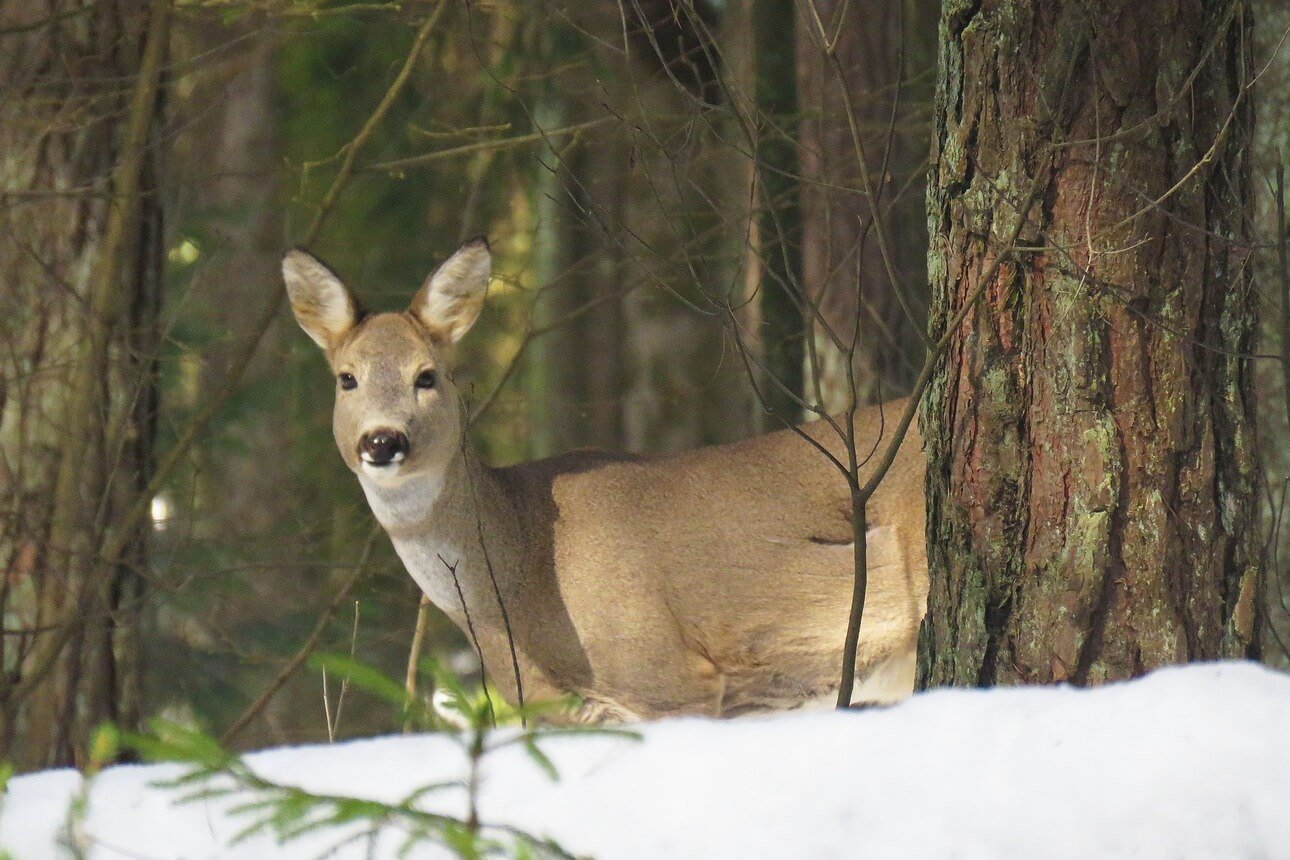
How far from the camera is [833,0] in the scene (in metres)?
8.84

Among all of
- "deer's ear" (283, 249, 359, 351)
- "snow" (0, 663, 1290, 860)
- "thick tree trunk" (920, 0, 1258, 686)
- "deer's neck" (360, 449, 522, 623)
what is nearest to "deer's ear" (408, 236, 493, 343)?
"deer's ear" (283, 249, 359, 351)

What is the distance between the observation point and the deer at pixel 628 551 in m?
6.43

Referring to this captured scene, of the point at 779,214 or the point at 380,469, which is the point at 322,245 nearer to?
the point at 779,214

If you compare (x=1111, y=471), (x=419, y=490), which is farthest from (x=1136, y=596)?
(x=419, y=490)

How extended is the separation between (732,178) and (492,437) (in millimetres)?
5938

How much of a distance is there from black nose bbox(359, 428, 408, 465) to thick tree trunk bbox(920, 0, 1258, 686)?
8.38ft

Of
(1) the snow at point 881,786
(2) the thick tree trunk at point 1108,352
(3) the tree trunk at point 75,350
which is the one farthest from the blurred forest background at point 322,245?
(1) the snow at point 881,786

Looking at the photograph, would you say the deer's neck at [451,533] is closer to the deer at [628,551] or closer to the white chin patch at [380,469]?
the deer at [628,551]

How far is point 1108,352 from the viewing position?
4211 mm

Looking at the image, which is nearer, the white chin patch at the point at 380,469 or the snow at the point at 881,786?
the snow at the point at 881,786

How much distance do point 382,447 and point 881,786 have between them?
3642 mm

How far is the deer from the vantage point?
643 cm

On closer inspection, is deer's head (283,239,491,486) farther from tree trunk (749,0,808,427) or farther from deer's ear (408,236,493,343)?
tree trunk (749,0,808,427)

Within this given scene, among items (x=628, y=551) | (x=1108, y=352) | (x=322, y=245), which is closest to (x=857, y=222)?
(x=628, y=551)
